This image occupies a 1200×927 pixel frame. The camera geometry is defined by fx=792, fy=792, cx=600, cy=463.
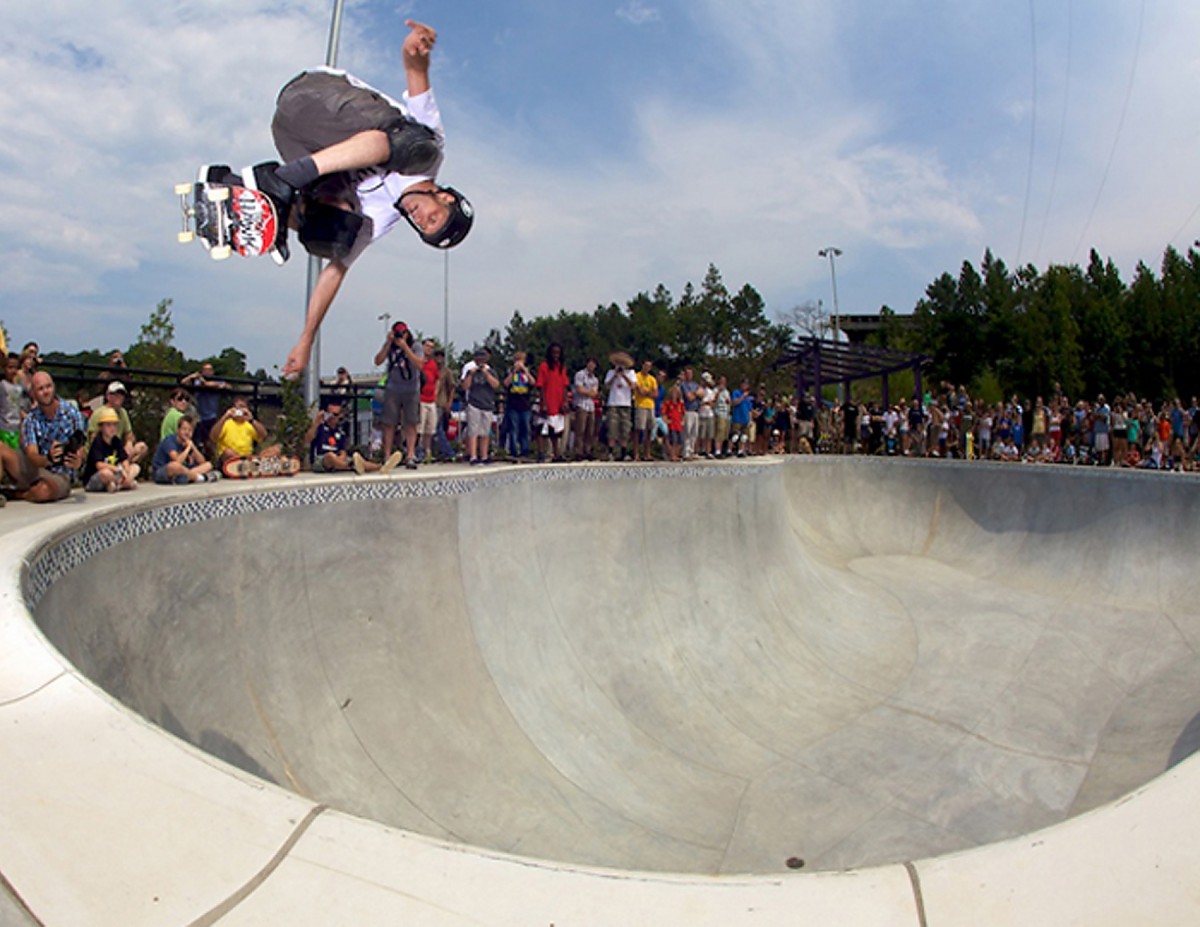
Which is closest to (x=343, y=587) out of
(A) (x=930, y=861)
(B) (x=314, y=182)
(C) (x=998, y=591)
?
(B) (x=314, y=182)

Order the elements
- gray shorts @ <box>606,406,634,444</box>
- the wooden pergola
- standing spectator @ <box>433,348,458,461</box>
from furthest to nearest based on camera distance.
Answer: the wooden pergola → gray shorts @ <box>606,406,634,444</box> → standing spectator @ <box>433,348,458,461</box>

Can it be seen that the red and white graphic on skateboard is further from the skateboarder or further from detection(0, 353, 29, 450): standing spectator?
detection(0, 353, 29, 450): standing spectator

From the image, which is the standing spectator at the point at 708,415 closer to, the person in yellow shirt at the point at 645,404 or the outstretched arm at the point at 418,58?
the person in yellow shirt at the point at 645,404

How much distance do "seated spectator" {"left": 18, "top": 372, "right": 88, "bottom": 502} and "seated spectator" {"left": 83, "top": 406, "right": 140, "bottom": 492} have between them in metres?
0.30

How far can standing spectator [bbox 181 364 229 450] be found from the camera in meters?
10.2

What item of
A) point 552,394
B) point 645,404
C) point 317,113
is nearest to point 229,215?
point 317,113

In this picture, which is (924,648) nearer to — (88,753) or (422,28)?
(422,28)

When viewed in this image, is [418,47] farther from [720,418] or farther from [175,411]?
[720,418]

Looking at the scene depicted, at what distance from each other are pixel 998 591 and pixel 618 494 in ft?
23.5

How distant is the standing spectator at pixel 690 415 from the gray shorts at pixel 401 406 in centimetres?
567

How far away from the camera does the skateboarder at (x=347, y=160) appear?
7.27 metres

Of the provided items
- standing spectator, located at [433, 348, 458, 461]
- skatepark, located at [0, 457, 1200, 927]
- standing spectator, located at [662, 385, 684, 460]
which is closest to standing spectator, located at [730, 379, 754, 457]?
standing spectator, located at [662, 385, 684, 460]

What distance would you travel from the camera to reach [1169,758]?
755 cm

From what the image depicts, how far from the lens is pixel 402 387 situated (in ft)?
33.3
